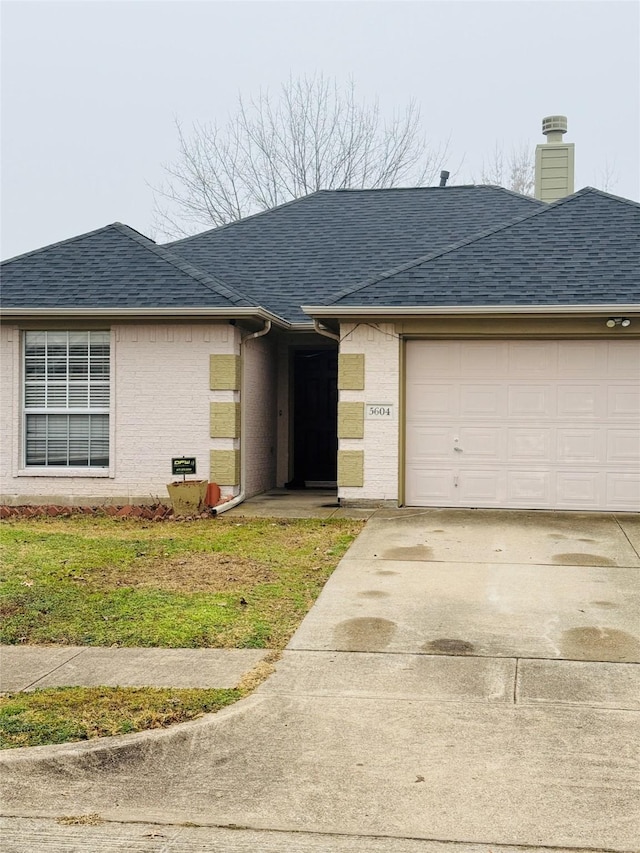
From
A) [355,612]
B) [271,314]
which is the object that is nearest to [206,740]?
[355,612]

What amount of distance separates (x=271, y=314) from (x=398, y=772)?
33.5 ft

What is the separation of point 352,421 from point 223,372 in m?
1.99

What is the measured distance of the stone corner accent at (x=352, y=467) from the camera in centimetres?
1395

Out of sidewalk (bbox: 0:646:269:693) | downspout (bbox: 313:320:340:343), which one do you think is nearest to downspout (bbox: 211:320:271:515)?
downspout (bbox: 313:320:340:343)

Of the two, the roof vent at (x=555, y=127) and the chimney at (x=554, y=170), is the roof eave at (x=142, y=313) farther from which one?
the roof vent at (x=555, y=127)

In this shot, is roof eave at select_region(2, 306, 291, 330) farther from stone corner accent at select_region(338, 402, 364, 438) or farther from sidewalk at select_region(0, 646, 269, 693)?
sidewalk at select_region(0, 646, 269, 693)

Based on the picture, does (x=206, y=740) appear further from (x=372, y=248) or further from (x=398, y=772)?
(x=372, y=248)

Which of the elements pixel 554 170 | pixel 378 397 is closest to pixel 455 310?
pixel 378 397

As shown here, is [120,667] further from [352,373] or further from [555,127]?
[555,127]

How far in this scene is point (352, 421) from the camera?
13.9 m

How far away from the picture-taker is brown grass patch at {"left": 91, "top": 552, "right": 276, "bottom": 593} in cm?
911

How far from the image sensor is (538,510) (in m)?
13.7

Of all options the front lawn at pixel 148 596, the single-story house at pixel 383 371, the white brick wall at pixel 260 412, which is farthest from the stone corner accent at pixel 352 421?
the white brick wall at pixel 260 412

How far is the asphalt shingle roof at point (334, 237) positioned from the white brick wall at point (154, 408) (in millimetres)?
2146
